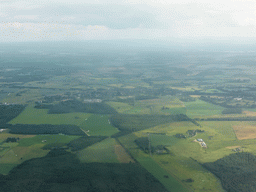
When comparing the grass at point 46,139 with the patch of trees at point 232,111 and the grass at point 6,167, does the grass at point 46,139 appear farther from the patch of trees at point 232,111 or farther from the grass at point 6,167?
the patch of trees at point 232,111

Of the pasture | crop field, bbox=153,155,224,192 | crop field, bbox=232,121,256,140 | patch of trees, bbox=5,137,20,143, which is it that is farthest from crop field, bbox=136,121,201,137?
patch of trees, bbox=5,137,20,143

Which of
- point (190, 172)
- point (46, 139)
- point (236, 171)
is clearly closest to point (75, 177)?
point (190, 172)

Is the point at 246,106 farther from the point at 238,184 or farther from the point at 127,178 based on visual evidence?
the point at 127,178

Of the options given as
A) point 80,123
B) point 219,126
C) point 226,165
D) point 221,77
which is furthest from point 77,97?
point 221,77

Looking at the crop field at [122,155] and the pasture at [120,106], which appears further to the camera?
the pasture at [120,106]

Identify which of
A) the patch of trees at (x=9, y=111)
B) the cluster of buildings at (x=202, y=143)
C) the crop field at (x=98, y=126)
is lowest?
the cluster of buildings at (x=202, y=143)

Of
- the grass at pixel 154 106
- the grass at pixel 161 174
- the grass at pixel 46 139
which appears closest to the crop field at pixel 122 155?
the grass at pixel 161 174

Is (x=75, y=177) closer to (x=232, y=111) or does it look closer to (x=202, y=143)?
(x=202, y=143)
